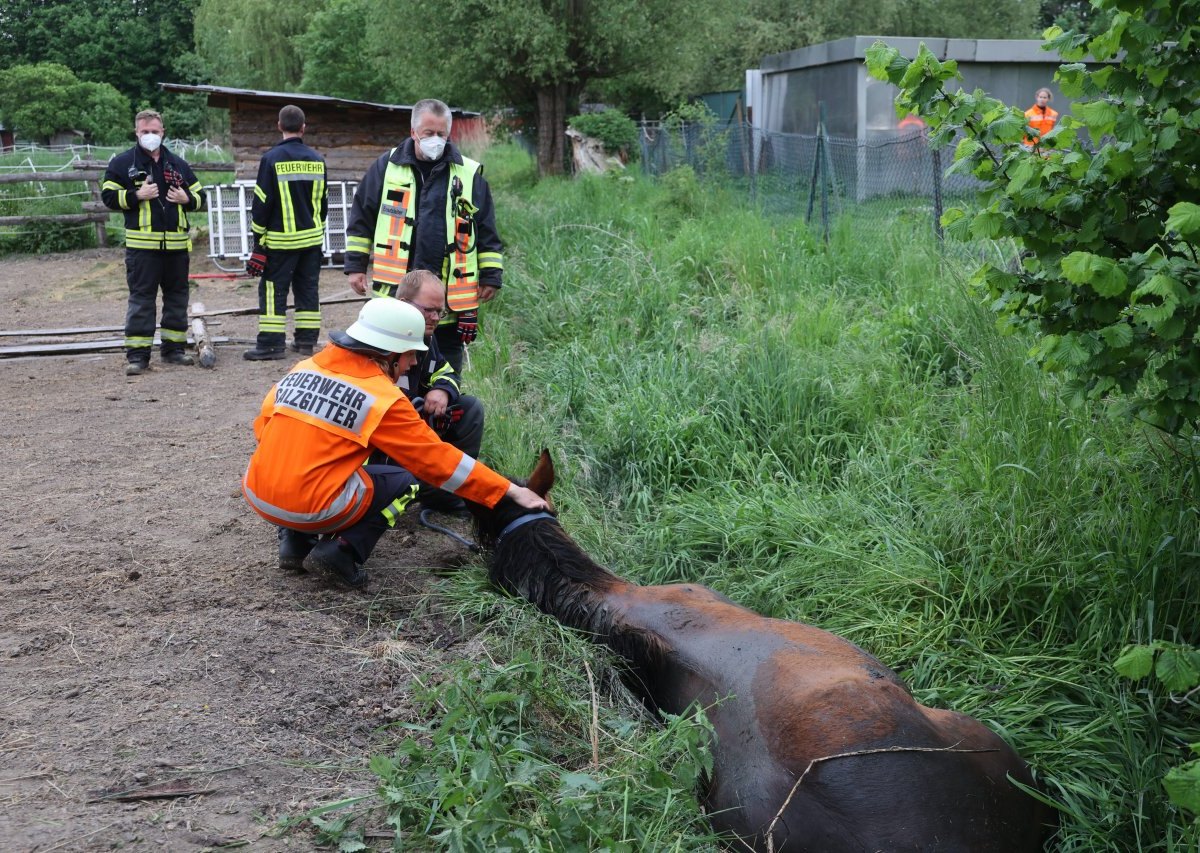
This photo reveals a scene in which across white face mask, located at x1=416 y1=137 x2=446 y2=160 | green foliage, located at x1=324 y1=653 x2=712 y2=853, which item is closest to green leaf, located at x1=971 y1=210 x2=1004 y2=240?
green foliage, located at x1=324 y1=653 x2=712 y2=853

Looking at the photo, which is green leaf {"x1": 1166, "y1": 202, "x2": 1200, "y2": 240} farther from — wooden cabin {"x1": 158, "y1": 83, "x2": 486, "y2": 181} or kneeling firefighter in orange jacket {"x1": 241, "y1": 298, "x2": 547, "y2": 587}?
wooden cabin {"x1": 158, "y1": 83, "x2": 486, "y2": 181}

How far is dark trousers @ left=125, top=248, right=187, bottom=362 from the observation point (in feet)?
29.0

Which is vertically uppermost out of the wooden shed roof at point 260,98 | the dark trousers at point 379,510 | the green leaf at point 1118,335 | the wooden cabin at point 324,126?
the wooden shed roof at point 260,98

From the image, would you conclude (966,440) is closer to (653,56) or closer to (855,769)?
(855,769)

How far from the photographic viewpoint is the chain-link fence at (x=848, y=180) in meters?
A: 9.33

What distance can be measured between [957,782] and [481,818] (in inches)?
47.6

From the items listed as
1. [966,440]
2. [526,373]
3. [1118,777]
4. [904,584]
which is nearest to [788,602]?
[904,584]

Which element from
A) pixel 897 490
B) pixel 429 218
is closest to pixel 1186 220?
pixel 897 490

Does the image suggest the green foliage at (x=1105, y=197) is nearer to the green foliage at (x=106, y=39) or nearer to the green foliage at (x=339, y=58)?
the green foliage at (x=339, y=58)

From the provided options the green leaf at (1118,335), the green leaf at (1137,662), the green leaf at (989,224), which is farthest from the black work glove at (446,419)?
the green leaf at (1137,662)

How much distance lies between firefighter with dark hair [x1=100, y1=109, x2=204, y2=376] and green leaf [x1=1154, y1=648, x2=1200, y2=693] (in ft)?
26.3

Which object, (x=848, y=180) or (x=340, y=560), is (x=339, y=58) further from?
(x=340, y=560)

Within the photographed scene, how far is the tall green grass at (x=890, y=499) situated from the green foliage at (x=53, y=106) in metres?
38.2

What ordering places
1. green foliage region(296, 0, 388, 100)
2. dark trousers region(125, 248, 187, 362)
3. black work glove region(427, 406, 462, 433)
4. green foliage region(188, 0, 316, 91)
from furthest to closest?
green foliage region(188, 0, 316, 91) < green foliage region(296, 0, 388, 100) < dark trousers region(125, 248, 187, 362) < black work glove region(427, 406, 462, 433)
